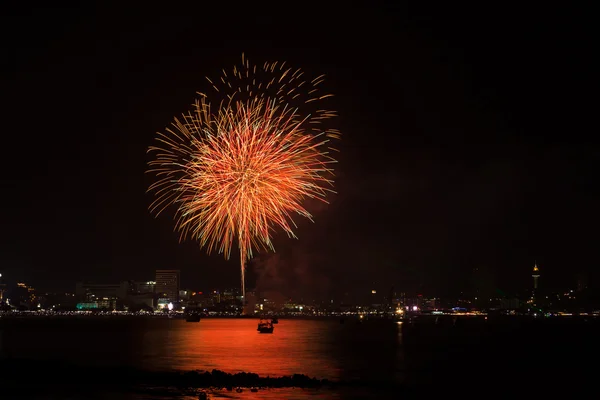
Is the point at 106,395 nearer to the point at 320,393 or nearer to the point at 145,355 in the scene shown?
the point at 320,393

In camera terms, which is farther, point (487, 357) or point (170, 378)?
point (487, 357)

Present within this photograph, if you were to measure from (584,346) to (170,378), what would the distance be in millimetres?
54431

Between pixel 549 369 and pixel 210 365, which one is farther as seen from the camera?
pixel 549 369

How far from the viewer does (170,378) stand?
1537 inches

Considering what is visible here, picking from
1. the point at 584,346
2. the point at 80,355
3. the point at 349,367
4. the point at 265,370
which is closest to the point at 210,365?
the point at 265,370

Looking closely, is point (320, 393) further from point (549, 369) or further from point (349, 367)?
point (549, 369)

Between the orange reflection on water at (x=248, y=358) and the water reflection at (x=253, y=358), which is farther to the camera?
the water reflection at (x=253, y=358)

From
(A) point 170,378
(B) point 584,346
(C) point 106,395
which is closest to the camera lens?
(C) point 106,395

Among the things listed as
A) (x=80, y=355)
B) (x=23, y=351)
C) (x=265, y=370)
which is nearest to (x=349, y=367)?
(x=265, y=370)

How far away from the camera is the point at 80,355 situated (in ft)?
188

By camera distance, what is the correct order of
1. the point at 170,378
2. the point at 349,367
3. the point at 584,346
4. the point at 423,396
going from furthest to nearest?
the point at 584,346
the point at 349,367
the point at 170,378
the point at 423,396

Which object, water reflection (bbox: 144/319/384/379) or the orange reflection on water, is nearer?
the orange reflection on water

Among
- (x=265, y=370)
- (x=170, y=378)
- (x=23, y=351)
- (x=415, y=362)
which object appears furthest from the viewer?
(x=23, y=351)

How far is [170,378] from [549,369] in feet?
86.0
